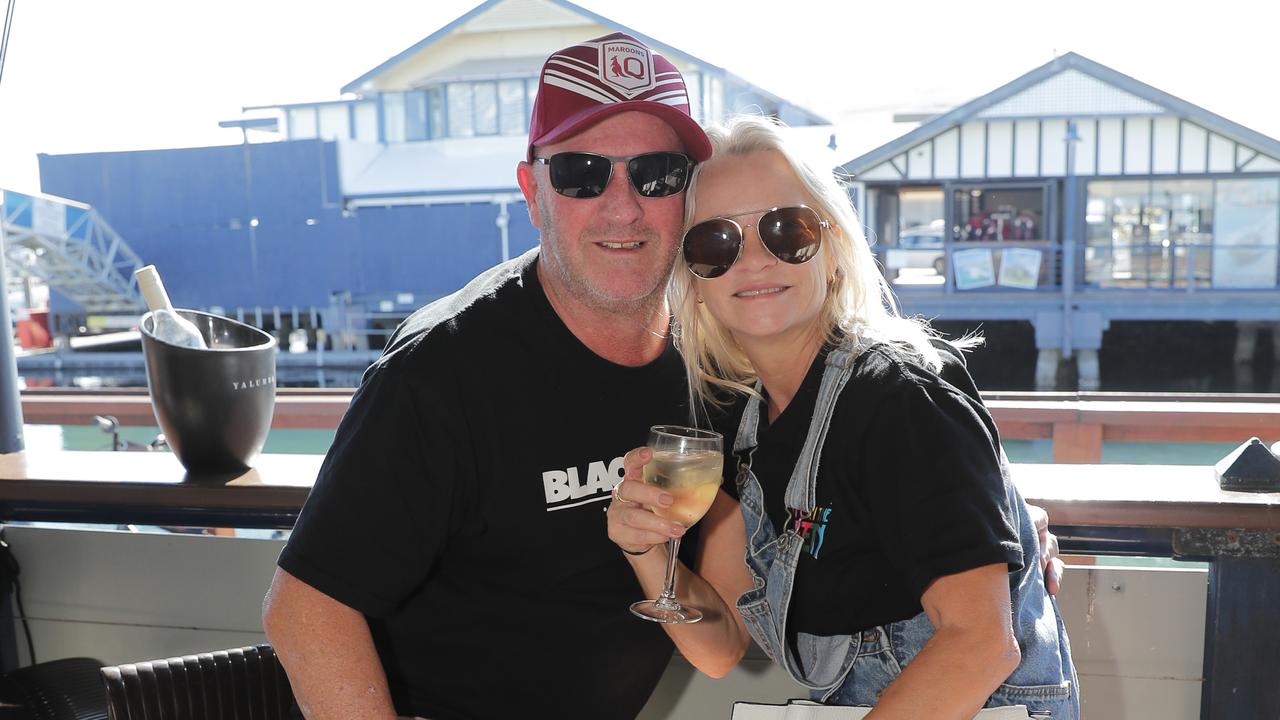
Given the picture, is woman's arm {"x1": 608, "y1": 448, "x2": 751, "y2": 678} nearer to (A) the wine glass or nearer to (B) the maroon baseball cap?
(A) the wine glass

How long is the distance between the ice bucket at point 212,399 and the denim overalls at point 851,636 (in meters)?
1.16

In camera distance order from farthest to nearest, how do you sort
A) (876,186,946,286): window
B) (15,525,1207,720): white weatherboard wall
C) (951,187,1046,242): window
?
(876,186,946,286): window, (951,187,1046,242): window, (15,525,1207,720): white weatherboard wall

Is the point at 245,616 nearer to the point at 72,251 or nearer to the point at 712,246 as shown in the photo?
the point at 712,246

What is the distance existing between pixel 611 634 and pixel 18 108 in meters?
2.78

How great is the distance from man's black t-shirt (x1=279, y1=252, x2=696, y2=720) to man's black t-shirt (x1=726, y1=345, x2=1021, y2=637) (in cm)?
30

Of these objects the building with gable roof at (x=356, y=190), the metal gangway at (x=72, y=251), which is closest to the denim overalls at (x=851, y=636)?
the building with gable roof at (x=356, y=190)

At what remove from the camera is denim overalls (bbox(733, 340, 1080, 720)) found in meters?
1.14

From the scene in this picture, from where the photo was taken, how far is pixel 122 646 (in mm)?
2295

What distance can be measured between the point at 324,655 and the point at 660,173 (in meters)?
0.84

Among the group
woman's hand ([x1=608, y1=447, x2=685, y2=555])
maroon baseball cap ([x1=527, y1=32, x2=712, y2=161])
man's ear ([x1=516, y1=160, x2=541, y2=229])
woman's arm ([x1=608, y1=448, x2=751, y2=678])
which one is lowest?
woman's arm ([x1=608, y1=448, x2=751, y2=678])

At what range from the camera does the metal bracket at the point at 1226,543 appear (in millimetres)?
1610

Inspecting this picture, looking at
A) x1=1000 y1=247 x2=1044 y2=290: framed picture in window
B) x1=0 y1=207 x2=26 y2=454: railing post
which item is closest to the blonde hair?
x1=0 y1=207 x2=26 y2=454: railing post

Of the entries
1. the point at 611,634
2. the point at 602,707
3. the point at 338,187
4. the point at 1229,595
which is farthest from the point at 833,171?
the point at 338,187

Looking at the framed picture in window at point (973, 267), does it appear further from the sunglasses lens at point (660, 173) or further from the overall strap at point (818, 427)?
the overall strap at point (818, 427)
